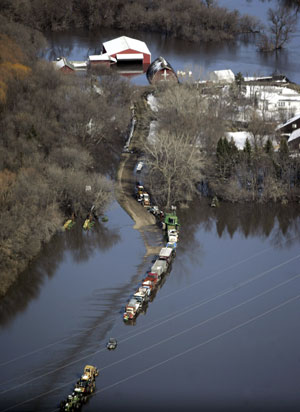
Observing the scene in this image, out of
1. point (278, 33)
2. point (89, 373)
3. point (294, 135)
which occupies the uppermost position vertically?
point (294, 135)

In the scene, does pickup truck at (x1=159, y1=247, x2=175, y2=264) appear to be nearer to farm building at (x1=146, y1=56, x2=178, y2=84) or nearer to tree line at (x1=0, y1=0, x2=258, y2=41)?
farm building at (x1=146, y1=56, x2=178, y2=84)

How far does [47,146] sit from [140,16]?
35368mm

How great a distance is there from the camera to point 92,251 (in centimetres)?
3055

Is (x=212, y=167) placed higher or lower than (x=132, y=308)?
higher

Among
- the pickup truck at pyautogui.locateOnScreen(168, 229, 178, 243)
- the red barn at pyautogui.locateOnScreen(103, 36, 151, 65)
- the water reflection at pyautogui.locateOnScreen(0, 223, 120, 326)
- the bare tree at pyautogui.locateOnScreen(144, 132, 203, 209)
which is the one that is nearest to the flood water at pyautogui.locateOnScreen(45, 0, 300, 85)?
the red barn at pyautogui.locateOnScreen(103, 36, 151, 65)

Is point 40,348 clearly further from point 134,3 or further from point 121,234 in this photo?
point 134,3

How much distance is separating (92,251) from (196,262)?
4.19 metres

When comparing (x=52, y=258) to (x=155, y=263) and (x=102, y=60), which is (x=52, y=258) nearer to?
(x=155, y=263)

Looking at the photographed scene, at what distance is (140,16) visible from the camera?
69188mm

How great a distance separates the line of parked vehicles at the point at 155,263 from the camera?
25.8 metres

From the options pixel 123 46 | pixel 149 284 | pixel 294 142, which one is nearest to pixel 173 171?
pixel 294 142

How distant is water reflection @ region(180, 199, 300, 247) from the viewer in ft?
105

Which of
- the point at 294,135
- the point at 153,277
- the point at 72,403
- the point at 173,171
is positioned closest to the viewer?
the point at 72,403

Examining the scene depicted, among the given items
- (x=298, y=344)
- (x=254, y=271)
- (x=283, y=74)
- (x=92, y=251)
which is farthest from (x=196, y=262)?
(x=283, y=74)
